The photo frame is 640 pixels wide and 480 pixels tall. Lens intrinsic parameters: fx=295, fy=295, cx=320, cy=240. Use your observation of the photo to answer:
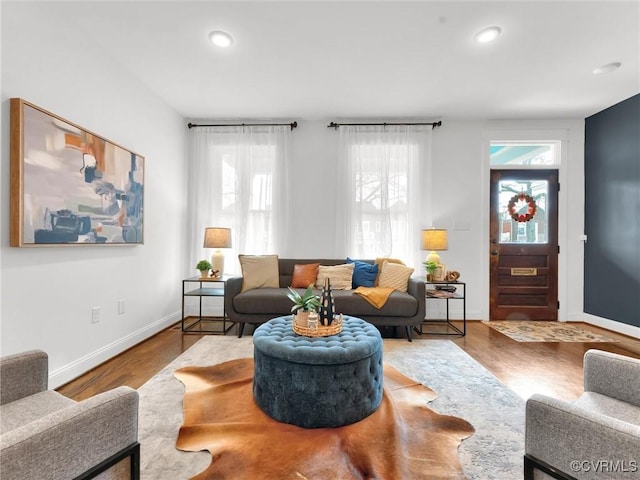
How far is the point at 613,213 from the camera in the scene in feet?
12.5

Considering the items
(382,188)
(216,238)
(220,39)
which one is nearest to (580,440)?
(220,39)

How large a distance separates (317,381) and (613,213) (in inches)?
178

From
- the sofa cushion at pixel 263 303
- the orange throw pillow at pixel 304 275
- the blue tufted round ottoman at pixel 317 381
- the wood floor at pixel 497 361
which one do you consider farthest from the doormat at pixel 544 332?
the sofa cushion at pixel 263 303

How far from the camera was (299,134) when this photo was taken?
14.2ft

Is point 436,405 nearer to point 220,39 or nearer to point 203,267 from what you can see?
point 203,267

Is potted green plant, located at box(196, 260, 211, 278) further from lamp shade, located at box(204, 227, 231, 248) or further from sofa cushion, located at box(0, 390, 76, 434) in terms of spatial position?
sofa cushion, located at box(0, 390, 76, 434)

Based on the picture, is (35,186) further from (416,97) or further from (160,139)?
(416,97)

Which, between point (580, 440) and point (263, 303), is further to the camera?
point (263, 303)

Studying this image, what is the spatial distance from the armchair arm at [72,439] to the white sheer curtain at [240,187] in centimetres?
329

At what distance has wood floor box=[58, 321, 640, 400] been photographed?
228 cm

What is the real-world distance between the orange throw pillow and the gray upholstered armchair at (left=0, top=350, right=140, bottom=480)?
2.63 metres

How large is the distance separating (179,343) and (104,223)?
1444 mm

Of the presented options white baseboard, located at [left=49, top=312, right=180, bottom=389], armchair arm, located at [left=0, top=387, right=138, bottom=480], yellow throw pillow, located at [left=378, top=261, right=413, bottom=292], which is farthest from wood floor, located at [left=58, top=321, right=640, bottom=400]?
armchair arm, located at [left=0, top=387, right=138, bottom=480]

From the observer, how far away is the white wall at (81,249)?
1952mm
